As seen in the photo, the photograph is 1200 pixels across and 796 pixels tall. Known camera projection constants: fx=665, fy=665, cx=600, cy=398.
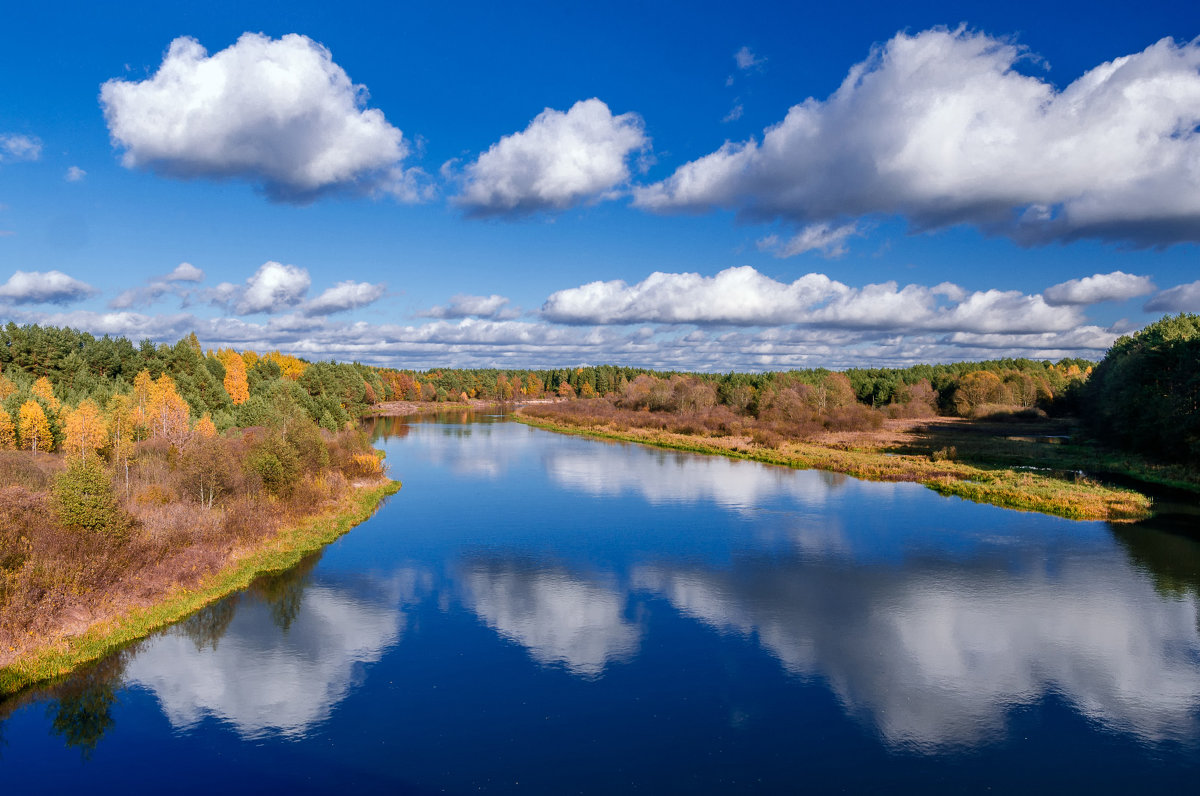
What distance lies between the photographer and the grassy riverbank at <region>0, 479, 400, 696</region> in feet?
60.6

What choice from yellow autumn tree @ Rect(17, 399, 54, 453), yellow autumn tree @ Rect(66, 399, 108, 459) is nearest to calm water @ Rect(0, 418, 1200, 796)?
yellow autumn tree @ Rect(66, 399, 108, 459)

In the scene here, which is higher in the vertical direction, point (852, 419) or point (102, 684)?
point (852, 419)

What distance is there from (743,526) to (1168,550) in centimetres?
2047

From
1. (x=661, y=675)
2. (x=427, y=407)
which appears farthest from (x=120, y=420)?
(x=427, y=407)

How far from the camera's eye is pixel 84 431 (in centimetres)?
4200

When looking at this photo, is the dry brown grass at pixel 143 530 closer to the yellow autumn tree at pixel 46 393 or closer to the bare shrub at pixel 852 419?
the yellow autumn tree at pixel 46 393

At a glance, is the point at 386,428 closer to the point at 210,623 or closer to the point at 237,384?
the point at 237,384

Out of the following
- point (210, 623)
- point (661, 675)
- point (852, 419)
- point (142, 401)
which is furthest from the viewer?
point (852, 419)

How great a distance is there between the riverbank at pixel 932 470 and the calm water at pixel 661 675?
7295mm

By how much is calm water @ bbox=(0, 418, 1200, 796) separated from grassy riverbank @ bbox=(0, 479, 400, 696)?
69 cm

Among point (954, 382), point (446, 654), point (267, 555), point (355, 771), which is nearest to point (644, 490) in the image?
point (267, 555)

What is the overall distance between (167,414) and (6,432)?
10.6 meters

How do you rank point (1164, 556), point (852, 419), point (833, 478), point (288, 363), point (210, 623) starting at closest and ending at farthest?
point (210, 623) < point (1164, 556) < point (833, 478) < point (852, 419) < point (288, 363)

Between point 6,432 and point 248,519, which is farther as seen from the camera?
point 6,432
